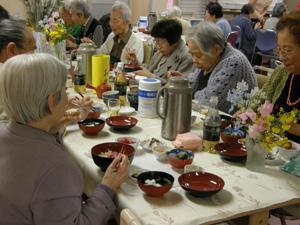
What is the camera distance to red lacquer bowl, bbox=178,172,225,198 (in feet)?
3.88

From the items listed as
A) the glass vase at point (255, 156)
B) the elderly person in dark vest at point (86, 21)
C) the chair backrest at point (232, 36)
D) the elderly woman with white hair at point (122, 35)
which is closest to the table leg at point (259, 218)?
the glass vase at point (255, 156)

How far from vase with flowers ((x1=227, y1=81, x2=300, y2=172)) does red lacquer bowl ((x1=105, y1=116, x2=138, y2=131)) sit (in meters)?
0.58

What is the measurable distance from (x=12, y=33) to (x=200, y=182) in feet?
4.91

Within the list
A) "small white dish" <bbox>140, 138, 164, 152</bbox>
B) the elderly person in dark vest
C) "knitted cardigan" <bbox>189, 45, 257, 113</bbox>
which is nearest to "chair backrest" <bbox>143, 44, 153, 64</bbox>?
the elderly person in dark vest

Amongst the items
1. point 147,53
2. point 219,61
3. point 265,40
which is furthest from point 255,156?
point 265,40

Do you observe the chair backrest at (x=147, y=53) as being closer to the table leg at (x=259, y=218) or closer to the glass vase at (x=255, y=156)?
the glass vase at (x=255, y=156)

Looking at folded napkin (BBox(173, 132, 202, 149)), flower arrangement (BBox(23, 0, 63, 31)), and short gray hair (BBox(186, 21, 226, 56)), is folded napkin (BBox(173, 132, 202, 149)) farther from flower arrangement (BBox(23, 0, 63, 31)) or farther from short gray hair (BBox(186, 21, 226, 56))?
flower arrangement (BBox(23, 0, 63, 31))

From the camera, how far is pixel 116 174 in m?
1.22

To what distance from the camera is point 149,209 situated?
1.09 m

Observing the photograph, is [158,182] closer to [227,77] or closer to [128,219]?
[128,219]

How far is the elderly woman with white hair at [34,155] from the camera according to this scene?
967mm

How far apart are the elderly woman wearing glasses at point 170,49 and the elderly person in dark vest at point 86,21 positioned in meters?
1.52

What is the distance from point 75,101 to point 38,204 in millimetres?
926

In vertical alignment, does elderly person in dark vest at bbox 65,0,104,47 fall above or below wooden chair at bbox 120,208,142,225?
above
